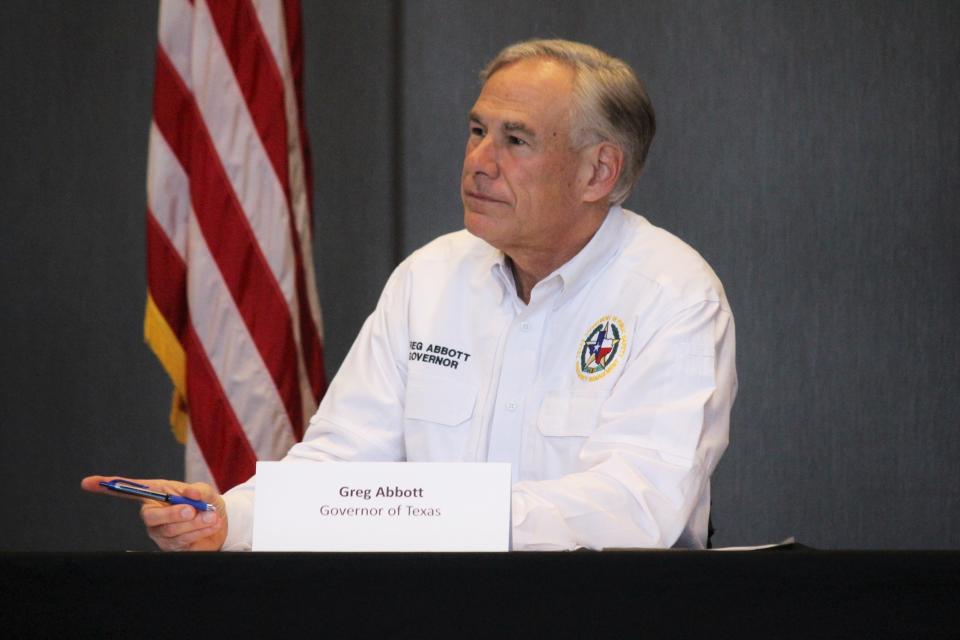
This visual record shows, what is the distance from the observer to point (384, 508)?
57.2 inches

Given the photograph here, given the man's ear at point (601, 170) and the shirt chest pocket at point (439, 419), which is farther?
the man's ear at point (601, 170)

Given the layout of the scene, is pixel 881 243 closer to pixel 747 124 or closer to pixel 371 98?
pixel 747 124

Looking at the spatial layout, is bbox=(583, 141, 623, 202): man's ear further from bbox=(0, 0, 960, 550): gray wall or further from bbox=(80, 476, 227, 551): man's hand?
bbox=(0, 0, 960, 550): gray wall

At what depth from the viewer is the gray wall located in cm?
373

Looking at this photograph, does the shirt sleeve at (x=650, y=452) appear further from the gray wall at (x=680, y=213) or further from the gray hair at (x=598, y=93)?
the gray wall at (x=680, y=213)

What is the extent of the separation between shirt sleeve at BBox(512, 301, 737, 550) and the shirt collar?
228 mm

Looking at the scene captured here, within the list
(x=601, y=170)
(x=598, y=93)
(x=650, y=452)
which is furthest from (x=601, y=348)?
(x=598, y=93)

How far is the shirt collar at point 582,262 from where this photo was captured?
2379 millimetres

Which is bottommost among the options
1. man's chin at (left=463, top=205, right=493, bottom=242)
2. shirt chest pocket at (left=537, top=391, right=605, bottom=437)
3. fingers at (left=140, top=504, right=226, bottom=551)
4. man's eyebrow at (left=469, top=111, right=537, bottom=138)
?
fingers at (left=140, top=504, right=226, bottom=551)

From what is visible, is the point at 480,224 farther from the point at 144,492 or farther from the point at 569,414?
the point at 144,492

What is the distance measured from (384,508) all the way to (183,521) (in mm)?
468

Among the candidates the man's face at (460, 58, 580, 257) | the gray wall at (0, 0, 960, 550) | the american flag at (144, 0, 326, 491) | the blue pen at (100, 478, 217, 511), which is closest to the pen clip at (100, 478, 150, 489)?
the blue pen at (100, 478, 217, 511)

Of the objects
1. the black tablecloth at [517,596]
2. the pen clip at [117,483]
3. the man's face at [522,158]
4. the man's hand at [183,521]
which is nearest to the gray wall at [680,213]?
the man's face at [522,158]

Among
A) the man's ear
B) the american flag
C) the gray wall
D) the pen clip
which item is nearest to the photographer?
the pen clip
